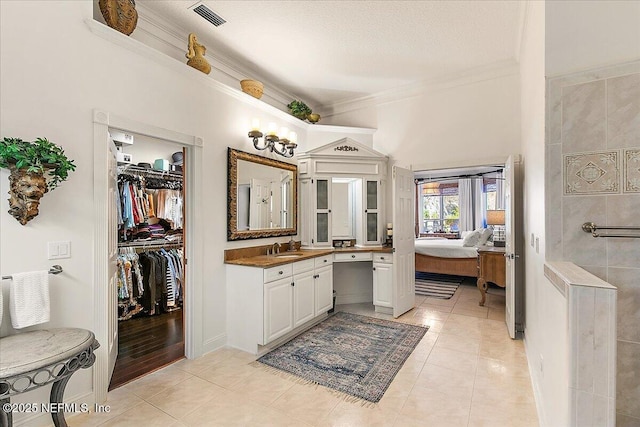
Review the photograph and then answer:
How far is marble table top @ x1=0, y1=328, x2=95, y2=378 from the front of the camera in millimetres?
1408

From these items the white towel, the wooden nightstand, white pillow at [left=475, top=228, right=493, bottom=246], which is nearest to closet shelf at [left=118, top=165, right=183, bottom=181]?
the white towel

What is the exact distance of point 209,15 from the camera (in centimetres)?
280

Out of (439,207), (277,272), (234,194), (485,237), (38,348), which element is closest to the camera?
(38,348)

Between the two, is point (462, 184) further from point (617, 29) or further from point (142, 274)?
point (142, 274)

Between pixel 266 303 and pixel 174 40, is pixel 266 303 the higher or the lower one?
the lower one

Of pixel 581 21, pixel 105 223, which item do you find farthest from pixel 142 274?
pixel 581 21

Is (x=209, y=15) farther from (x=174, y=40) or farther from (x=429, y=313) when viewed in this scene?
(x=429, y=313)

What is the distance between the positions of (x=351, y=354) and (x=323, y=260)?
49.5 inches

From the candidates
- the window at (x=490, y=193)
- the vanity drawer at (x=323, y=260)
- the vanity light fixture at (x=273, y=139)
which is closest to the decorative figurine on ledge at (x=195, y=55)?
the vanity light fixture at (x=273, y=139)

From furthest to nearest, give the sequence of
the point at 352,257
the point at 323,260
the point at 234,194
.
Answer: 1. the point at 352,257
2. the point at 323,260
3. the point at 234,194

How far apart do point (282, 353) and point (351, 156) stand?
276 centimetres

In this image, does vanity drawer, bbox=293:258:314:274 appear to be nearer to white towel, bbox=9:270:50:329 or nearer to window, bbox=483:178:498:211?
white towel, bbox=9:270:50:329

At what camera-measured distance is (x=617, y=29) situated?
1.67m

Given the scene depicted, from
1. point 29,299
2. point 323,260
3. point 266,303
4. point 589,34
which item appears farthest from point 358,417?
point 589,34
